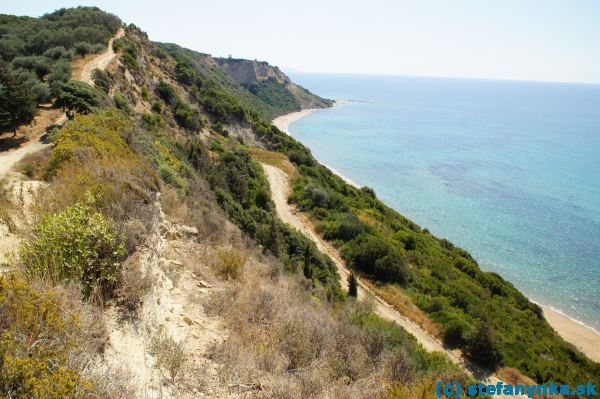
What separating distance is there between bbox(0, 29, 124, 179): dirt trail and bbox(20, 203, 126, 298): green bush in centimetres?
986

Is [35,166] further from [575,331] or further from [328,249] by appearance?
[575,331]

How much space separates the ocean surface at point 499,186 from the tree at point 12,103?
46094mm

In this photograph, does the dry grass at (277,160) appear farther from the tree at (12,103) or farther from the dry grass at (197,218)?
the dry grass at (197,218)

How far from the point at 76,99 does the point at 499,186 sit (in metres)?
71.0

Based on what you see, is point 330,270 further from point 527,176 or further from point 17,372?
point 527,176

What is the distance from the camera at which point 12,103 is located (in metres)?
20.7

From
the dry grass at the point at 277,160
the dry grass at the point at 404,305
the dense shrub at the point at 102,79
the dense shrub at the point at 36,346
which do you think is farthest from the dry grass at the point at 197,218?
the dry grass at the point at 277,160

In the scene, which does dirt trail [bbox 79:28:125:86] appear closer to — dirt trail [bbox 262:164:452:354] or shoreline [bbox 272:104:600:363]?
dirt trail [bbox 262:164:452:354]

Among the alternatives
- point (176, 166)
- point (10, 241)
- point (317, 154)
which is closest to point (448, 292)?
point (176, 166)

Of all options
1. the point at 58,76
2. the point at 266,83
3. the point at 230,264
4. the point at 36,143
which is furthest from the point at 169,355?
the point at 266,83

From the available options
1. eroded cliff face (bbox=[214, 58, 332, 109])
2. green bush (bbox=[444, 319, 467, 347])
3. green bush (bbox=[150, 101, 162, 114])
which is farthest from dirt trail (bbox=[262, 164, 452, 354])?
eroded cliff face (bbox=[214, 58, 332, 109])

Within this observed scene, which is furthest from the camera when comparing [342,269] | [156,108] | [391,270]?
[156,108]

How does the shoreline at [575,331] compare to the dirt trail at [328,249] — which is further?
the shoreline at [575,331]

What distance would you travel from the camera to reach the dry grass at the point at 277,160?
4716 centimetres
